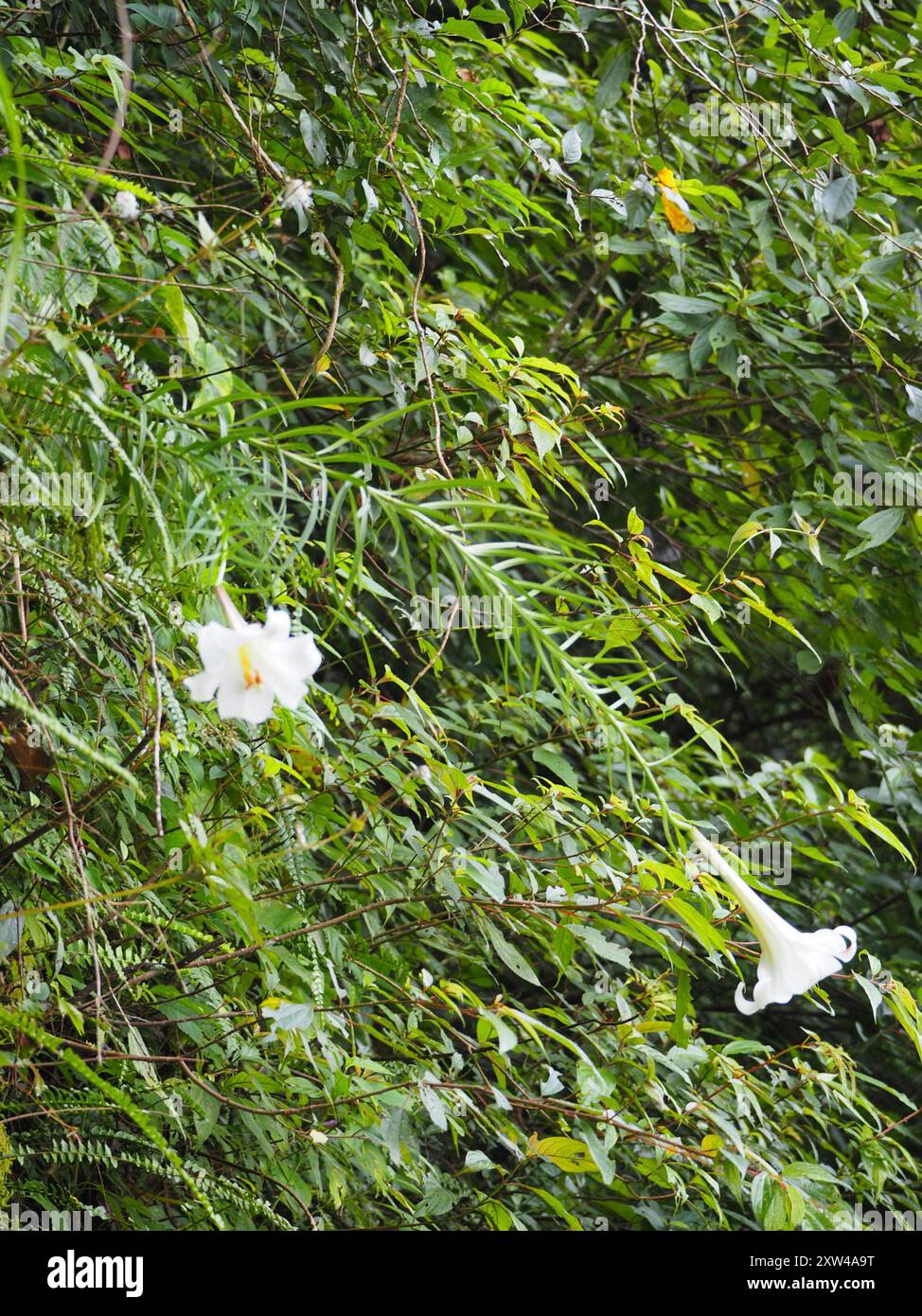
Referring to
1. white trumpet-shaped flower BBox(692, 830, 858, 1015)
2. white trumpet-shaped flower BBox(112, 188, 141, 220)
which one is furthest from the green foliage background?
white trumpet-shaped flower BBox(692, 830, 858, 1015)

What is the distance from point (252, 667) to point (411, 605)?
32.6 inches

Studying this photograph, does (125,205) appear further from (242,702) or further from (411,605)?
(411,605)

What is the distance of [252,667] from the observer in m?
0.80

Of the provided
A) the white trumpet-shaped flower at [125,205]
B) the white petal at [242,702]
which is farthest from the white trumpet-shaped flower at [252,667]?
the white trumpet-shaped flower at [125,205]

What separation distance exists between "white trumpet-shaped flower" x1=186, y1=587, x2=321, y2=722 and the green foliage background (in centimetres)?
6

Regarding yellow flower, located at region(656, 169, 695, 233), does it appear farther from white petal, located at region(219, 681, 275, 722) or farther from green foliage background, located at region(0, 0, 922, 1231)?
white petal, located at region(219, 681, 275, 722)

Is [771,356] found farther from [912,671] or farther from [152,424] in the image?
[152,424]

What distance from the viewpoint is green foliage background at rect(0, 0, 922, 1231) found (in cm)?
97

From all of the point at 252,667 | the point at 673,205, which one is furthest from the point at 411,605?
the point at 252,667

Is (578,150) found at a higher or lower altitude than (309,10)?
lower

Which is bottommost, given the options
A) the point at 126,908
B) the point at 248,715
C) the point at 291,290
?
the point at 126,908

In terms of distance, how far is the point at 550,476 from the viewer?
1612 millimetres
